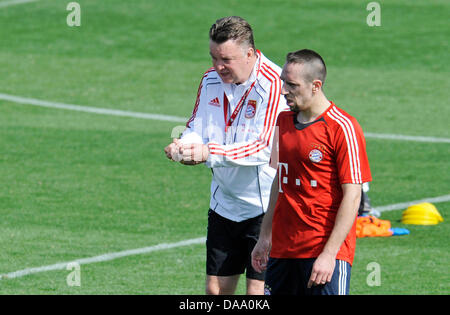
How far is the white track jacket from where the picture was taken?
259 inches

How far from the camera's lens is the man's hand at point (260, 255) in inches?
251

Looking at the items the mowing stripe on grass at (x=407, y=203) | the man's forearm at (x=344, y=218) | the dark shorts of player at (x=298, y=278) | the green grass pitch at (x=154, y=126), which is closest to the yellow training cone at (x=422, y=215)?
the green grass pitch at (x=154, y=126)

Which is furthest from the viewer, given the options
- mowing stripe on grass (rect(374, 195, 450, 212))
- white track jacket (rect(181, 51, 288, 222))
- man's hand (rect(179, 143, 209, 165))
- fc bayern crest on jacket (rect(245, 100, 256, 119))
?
mowing stripe on grass (rect(374, 195, 450, 212))

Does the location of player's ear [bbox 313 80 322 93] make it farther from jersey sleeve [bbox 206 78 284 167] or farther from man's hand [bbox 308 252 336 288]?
man's hand [bbox 308 252 336 288]

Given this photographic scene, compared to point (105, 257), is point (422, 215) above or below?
above

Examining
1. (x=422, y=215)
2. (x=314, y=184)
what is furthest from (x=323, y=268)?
(x=422, y=215)

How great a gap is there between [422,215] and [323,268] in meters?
5.93

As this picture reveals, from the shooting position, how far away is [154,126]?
1691 cm

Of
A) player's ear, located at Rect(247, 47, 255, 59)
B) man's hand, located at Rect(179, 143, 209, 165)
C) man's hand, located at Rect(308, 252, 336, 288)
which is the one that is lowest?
man's hand, located at Rect(308, 252, 336, 288)

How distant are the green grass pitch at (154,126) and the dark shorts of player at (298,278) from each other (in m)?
2.97

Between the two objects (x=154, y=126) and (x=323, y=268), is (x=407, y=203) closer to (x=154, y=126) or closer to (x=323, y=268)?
(x=154, y=126)

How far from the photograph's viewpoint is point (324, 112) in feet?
19.2

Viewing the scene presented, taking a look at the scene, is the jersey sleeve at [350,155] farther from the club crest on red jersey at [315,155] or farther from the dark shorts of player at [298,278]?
the dark shorts of player at [298,278]

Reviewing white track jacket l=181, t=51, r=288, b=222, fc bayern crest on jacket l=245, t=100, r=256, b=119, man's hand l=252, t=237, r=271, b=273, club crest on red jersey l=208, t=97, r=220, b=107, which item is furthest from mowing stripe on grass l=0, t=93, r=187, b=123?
man's hand l=252, t=237, r=271, b=273
